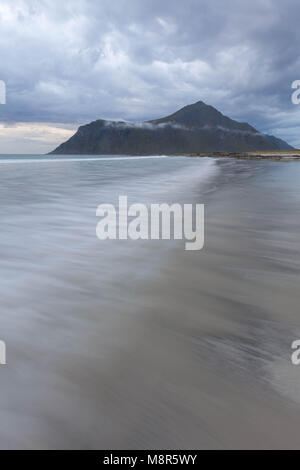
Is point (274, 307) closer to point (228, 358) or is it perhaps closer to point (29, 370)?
point (228, 358)

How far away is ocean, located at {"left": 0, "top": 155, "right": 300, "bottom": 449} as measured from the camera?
1.70m

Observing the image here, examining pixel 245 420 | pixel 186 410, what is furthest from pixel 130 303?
pixel 245 420

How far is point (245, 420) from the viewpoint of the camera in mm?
1733

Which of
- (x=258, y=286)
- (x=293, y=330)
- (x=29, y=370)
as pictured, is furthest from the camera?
(x=258, y=286)

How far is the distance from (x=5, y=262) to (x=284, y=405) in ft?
12.7

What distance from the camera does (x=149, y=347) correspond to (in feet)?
7.89

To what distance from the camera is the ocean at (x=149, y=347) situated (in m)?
1.70

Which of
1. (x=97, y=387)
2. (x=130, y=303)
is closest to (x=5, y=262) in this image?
(x=130, y=303)

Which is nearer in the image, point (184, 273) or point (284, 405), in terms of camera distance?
point (284, 405)

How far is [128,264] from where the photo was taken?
171 inches
